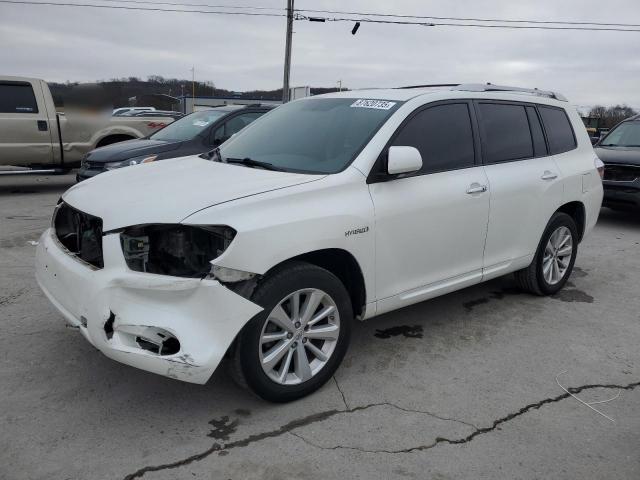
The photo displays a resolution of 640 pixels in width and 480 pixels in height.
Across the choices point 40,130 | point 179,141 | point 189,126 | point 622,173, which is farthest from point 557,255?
point 40,130

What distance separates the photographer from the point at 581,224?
5289 mm

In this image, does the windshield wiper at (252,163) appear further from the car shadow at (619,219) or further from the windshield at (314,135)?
the car shadow at (619,219)

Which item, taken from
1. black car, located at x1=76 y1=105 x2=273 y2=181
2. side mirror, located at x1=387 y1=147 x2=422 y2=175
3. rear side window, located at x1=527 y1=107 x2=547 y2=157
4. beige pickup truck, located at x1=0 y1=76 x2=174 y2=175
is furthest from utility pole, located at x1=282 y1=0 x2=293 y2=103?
side mirror, located at x1=387 y1=147 x2=422 y2=175

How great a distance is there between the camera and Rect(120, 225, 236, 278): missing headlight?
9.16ft

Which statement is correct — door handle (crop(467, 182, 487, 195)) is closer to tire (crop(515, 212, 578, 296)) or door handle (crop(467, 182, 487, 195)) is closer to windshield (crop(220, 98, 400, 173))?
windshield (crop(220, 98, 400, 173))

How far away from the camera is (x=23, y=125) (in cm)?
975

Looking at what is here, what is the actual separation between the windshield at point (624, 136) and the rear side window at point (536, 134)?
18.6 feet

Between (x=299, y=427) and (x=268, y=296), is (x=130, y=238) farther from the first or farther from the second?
(x=299, y=427)

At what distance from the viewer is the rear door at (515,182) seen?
13.8 feet

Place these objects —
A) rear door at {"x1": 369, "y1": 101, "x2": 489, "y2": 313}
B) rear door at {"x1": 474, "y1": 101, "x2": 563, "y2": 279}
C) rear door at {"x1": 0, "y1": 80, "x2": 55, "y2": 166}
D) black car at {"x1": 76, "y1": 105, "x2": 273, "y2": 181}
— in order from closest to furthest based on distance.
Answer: rear door at {"x1": 369, "y1": 101, "x2": 489, "y2": 313}
rear door at {"x1": 474, "y1": 101, "x2": 563, "y2": 279}
black car at {"x1": 76, "y1": 105, "x2": 273, "y2": 181}
rear door at {"x1": 0, "y1": 80, "x2": 55, "y2": 166}

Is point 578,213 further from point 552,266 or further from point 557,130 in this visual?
point 557,130

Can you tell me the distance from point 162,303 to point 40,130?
8.64 metres

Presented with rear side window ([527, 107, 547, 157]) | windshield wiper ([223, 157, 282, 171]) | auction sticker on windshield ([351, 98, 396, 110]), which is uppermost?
auction sticker on windshield ([351, 98, 396, 110])

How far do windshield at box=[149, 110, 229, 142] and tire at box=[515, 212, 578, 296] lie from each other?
531 centimetres
